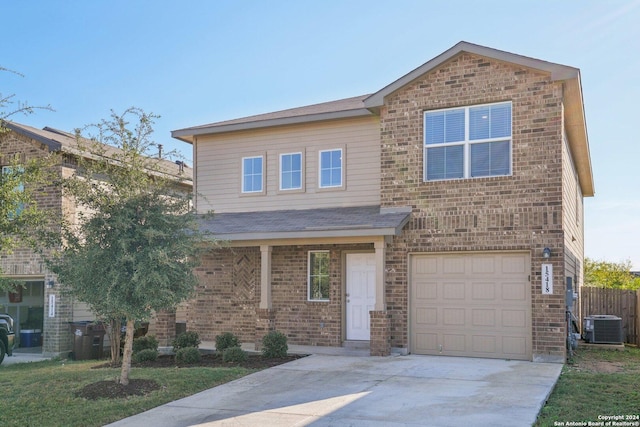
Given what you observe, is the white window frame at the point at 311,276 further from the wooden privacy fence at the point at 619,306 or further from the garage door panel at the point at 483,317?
the wooden privacy fence at the point at 619,306

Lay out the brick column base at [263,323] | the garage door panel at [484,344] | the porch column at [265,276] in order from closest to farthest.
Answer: the garage door panel at [484,344] → the brick column base at [263,323] → the porch column at [265,276]

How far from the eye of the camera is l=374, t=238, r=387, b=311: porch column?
1303cm

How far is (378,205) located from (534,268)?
12.4ft

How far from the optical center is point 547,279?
12070 mm

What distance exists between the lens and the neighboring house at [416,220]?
12.4m

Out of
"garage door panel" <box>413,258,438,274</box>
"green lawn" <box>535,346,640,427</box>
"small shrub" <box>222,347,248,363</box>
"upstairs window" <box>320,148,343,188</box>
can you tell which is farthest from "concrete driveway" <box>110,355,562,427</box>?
"upstairs window" <box>320,148,343,188</box>

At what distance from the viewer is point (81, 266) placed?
9484 mm

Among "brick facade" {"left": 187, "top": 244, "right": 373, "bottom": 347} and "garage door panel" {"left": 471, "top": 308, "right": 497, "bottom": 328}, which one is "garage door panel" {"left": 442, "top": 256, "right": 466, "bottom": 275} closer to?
"garage door panel" {"left": 471, "top": 308, "right": 497, "bottom": 328}

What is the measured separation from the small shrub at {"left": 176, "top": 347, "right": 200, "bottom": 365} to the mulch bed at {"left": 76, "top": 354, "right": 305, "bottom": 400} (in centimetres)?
12

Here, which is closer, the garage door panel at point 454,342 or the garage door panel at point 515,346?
the garage door panel at point 515,346

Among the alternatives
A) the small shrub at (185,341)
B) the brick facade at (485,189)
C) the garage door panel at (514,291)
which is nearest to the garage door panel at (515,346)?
the brick facade at (485,189)

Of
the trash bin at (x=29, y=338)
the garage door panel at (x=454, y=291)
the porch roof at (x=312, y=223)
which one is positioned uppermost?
the porch roof at (x=312, y=223)

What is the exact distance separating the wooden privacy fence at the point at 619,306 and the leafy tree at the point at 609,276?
25.2 feet

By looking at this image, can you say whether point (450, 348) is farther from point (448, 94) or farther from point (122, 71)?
point (122, 71)
